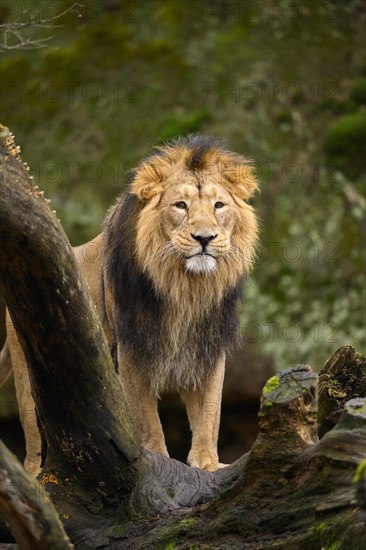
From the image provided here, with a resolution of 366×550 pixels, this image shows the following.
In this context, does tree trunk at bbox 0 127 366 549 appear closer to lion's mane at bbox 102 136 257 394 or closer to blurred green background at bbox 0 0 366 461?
lion's mane at bbox 102 136 257 394

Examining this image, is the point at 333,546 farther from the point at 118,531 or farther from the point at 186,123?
the point at 186,123

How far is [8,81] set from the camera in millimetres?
14867

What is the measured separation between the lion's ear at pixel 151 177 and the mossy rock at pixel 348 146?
→ 6.75m

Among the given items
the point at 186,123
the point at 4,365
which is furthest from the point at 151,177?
the point at 186,123

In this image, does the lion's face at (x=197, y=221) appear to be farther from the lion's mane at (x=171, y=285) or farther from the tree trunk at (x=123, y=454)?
the tree trunk at (x=123, y=454)

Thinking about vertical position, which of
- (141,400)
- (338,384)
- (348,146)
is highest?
(348,146)

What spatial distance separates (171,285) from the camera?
306 inches

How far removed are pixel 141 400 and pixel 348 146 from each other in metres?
7.18

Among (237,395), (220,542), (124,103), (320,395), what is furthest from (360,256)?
(220,542)

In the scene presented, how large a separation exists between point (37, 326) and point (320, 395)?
1707 millimetres

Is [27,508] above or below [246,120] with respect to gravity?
below

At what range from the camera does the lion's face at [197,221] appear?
7387 mm

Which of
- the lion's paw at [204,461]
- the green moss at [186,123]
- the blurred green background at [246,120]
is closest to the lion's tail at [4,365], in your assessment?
the lion's paw at [204,461]

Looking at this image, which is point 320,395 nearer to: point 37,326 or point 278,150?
point 37,326
